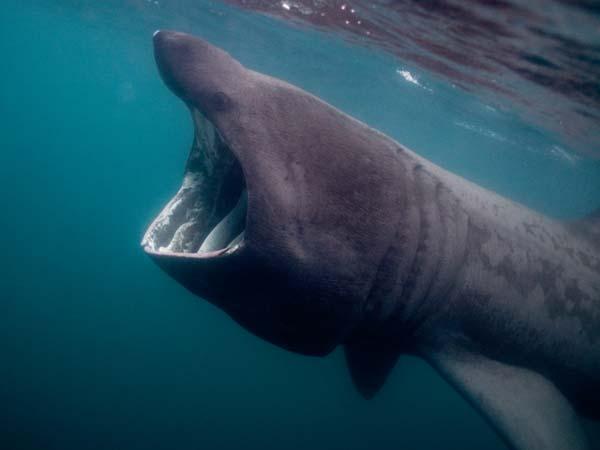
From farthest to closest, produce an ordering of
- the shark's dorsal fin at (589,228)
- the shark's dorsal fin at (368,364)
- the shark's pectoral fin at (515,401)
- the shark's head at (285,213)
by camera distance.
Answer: the shark's dorsal fin at (589,228), the shark's dorsal fin at (368,364), the shark's pectoral fin at (515,401), the shark's head at (285,213)

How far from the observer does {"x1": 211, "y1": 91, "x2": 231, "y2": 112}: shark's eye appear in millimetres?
Result: 2790

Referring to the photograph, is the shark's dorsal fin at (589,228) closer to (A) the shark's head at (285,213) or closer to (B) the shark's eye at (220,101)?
(A) the shark's head at (285,213)

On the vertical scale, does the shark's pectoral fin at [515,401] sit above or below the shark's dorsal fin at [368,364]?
above

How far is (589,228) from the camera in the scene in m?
4.99

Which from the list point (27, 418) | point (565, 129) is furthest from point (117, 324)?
point (565, 129)

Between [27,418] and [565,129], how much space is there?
24.9m

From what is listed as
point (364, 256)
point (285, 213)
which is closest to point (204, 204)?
point (285, 213)

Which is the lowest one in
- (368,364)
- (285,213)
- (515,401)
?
(368,364)

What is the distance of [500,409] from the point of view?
3371 millimetres

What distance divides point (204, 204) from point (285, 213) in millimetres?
1271

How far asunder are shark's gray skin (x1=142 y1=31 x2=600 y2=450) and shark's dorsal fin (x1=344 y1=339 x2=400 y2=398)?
19 millimetres

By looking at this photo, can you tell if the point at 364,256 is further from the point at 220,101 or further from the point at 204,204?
the point at 204,204

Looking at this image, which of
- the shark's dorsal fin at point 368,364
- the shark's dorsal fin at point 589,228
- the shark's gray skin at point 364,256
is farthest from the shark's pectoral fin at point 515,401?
the shark's dorsal fin at point 589,228

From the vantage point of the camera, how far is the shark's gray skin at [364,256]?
2.71 m
